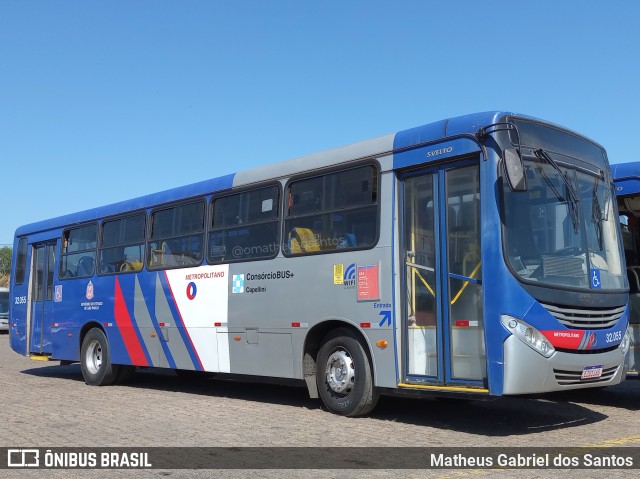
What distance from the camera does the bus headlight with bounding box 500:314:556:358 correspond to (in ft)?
24.4

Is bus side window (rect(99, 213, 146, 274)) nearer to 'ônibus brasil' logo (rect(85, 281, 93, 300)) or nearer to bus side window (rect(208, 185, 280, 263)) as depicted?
'ônibus brasil' logo (rect(85, 281, 93, 300))

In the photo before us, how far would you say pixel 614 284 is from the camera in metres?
8.53

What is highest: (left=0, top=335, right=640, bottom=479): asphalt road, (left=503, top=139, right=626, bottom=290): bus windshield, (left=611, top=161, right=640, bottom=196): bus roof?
(left=611, top=161, right=640, bottom=196): bus roof

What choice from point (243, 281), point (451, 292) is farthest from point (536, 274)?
point (243, 281)

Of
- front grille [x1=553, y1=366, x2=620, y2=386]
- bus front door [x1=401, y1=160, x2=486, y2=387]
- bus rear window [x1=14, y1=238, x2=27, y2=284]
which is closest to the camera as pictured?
front grille [x1=553, y1=366, x2=620, y2=386]

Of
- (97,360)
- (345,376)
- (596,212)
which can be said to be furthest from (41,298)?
(596,212)

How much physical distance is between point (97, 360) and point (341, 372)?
6.61 metres

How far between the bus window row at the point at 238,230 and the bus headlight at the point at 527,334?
6.89 ft

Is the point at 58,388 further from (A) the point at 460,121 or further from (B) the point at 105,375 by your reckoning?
(A) the point at 460,121

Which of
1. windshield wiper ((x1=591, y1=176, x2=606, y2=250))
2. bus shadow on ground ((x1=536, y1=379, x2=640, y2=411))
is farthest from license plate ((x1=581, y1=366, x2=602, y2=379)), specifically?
bus shadow on ground ((x1=536, y1=379, x2=640, y2=411))

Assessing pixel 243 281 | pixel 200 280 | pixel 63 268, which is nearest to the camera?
pixel 243 281

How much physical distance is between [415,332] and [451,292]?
0.70 meters

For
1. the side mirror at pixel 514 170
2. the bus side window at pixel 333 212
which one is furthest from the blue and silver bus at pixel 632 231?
the bus side window at pixel 333 212

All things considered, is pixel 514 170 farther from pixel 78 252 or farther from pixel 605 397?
pixel 78 252
